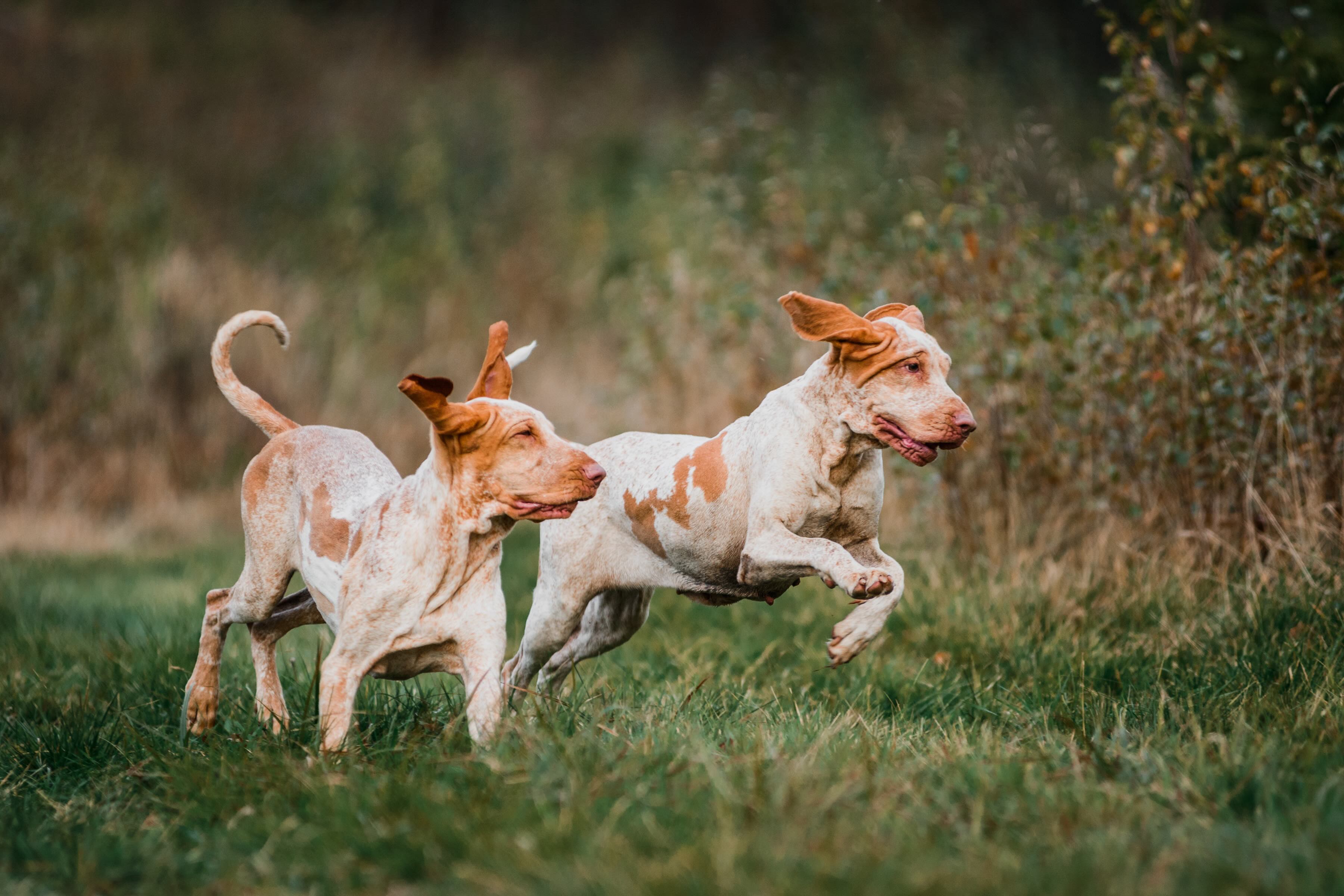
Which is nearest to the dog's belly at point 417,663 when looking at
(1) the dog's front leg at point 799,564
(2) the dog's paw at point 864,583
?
(1) the dog's front leg at point 799,564

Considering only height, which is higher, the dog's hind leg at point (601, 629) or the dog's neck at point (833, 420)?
the dog's neck at point (833, 420)

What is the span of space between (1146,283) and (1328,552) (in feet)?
5.48

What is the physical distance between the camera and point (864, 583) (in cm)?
350

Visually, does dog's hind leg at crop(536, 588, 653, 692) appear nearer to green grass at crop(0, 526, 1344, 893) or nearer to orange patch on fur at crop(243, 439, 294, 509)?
green grass at crop(0, 526, 1344, 893)

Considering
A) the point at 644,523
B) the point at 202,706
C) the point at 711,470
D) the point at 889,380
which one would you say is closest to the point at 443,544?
the point at 644,523

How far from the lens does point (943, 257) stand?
6.81 m

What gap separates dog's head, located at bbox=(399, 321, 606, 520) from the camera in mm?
3527

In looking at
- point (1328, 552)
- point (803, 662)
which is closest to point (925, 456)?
point (803, 662)

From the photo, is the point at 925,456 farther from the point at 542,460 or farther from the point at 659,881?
the point at 659,881

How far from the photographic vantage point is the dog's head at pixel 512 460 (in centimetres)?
353

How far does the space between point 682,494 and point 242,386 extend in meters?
1.65

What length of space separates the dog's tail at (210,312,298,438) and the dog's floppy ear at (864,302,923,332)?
6.59 feet

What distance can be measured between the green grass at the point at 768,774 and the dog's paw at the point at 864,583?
44cm

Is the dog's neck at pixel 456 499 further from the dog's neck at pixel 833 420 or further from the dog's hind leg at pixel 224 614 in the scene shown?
the dog's neck at pixel 833 420
